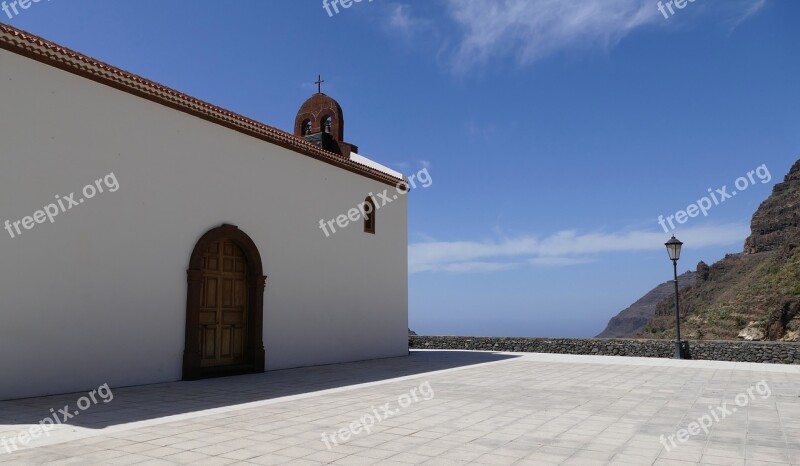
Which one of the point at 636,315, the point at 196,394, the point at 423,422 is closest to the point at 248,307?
the point at 196,394

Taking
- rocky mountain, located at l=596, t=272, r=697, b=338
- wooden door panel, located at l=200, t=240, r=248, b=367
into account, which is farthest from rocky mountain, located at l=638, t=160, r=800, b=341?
rocky mountain, located at l=596, t=272, r=697, b=338

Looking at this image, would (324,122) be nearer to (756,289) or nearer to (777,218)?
(756,289)

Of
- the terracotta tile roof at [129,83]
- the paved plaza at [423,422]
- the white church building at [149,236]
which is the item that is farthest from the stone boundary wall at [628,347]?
the terracotta tile roof at [129,83]

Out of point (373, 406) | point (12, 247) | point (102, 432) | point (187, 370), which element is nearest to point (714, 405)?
point (373, 406)

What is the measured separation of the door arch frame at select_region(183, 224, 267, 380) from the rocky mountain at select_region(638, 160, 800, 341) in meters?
22.7

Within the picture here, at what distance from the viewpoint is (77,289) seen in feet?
28.3

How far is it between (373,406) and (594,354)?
12.0m

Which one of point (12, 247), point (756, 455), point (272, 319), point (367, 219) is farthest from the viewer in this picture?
point (367, 219)

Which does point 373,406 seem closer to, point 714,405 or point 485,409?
point 485,409

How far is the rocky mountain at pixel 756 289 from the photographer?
85.8ft

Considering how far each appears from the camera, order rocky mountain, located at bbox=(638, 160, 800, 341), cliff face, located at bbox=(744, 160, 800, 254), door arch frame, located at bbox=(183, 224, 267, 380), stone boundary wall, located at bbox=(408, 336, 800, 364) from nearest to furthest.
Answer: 1. door arch frame, located at bbox=(183, 224, 267, 380)
2. stone boundary wall, located at bbox=(408, 336, 800, 364)
3. rocky mountain, located at bbox=(638, 160, 800, 341)
4. cliff face, located at bbox=(744, 160, 800, 254)

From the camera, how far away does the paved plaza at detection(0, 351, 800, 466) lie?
4949 mm

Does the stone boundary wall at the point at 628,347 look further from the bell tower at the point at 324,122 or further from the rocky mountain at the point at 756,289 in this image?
the rocky mountain at the point at 756,289

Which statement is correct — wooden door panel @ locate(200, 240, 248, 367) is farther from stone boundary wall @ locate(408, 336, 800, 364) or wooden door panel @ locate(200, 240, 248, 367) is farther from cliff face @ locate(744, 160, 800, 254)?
cliff face @ locate(744, 160, 800, 254)
